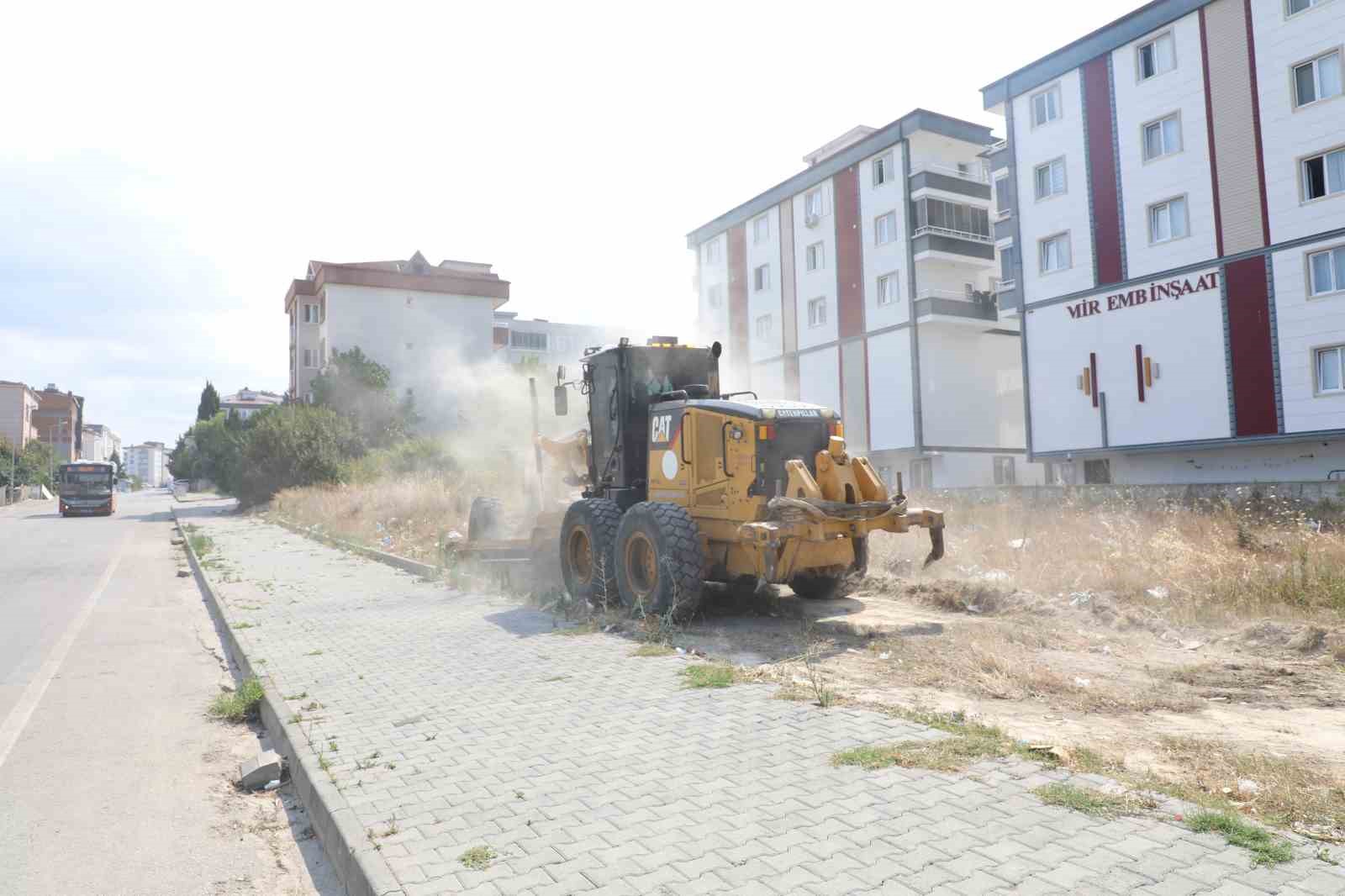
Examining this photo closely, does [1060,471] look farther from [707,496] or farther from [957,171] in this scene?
[707,496]

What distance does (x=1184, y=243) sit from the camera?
26.8 m

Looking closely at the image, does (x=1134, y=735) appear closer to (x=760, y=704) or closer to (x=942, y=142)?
(x=760, y=704)

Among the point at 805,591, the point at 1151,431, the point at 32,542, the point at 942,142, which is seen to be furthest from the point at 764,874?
the point at 942,142

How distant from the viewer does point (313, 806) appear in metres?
4.38

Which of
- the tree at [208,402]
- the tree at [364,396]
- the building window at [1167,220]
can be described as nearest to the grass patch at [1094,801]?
the building window at [1167,220]

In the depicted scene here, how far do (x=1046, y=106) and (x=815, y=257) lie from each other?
41.6 feet

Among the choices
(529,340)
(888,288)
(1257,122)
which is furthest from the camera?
(529,340)

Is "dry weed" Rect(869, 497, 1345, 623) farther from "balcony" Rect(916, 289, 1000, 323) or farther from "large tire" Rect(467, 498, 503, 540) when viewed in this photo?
"balcony" Rect(916, 289, 1000, 323)

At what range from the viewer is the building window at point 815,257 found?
4156 centimetres

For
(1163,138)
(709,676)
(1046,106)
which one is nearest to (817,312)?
(1046,106)

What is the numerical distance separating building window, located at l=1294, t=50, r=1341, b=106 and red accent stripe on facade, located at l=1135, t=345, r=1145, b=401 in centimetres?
784

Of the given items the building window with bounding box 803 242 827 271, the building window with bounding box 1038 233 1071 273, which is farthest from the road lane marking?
the building window with bounding box 803 242 827 271

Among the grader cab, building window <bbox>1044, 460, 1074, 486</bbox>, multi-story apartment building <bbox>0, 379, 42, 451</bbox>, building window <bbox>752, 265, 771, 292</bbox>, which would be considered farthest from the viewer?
multi-story apartment building <bbox>0, 379, 42, 451</bbox>

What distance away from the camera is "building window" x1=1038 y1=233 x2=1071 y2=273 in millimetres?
31047
